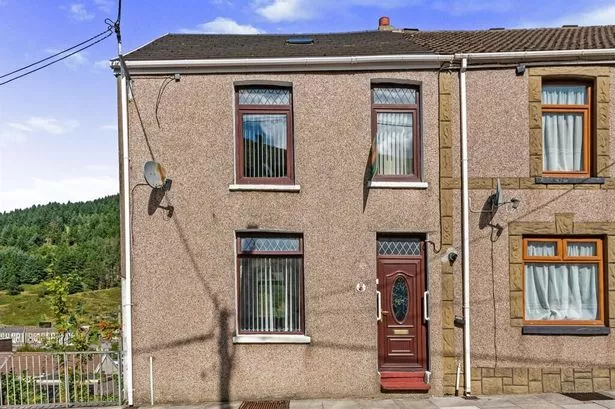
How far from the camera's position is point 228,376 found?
24.2 feet

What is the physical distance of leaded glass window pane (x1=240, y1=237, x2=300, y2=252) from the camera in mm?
7672

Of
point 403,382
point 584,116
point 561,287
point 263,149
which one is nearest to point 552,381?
point 561,287

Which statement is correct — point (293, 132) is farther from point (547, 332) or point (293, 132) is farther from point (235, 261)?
point (547, 332)

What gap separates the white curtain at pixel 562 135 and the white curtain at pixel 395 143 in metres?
2.45

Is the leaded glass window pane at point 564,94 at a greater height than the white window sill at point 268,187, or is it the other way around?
the leaded glass window pane at point 564,94

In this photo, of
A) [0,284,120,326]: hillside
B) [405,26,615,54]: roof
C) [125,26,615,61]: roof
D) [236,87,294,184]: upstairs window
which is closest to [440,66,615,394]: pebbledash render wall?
[405,26,615,54]: roof

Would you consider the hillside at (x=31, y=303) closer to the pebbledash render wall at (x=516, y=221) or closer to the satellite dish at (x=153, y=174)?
the satellite dish at (x=153, y=174)

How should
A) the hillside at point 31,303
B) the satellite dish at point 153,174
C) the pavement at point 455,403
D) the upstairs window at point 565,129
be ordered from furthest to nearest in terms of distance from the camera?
the hillside at point 31,303, the upstairs window at point 565,129, the satellite dish at point 153,174, the pavement at point 455,403

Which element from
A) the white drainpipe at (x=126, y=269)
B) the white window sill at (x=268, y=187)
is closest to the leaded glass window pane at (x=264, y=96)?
the white window sill at (x=268, y=187)

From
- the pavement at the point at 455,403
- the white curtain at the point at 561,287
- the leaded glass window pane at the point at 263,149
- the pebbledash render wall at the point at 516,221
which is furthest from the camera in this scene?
the leaded glass window pane at the point at 263,149

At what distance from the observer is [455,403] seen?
22.9 feet

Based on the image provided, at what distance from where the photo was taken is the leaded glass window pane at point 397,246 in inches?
304

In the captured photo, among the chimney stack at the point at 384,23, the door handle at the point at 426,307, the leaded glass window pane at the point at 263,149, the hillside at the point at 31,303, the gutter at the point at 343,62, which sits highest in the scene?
the chimney stack at the point at 384,23

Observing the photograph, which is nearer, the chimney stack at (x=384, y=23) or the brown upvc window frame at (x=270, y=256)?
the brown upvc window frame at (x=270, y=256)
